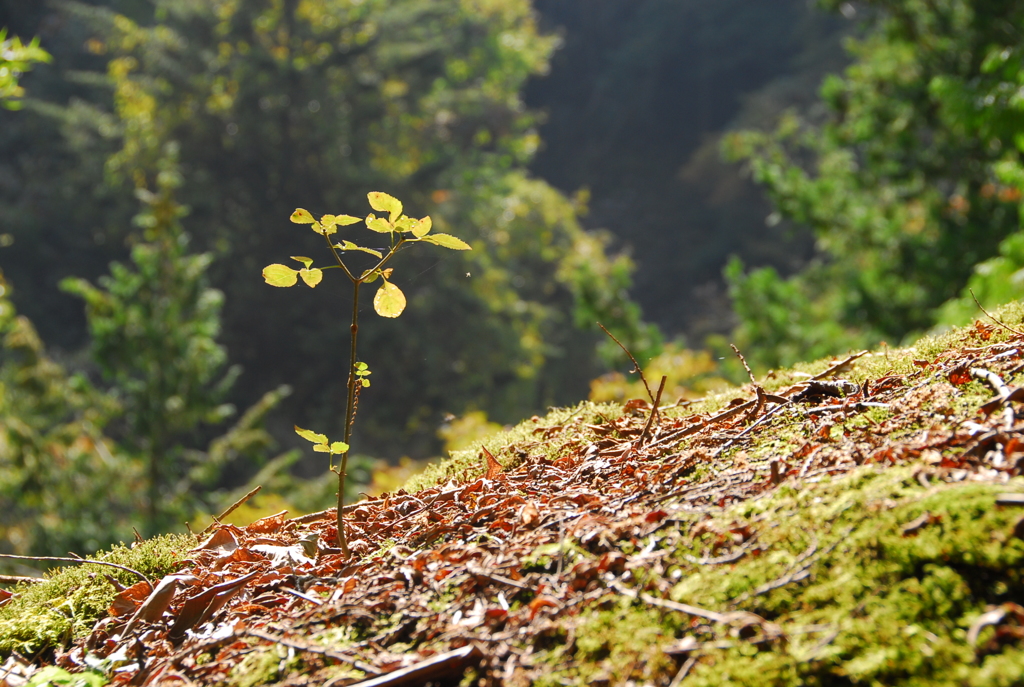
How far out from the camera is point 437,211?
15.4m

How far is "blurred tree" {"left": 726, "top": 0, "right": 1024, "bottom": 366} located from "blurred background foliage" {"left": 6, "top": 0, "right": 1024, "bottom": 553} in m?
0.05

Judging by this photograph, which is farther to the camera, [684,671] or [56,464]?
[56,464]

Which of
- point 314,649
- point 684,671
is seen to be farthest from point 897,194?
point 314,649

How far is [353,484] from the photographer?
11141 mm

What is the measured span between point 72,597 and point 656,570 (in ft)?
4.20

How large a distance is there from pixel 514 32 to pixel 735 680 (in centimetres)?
2194

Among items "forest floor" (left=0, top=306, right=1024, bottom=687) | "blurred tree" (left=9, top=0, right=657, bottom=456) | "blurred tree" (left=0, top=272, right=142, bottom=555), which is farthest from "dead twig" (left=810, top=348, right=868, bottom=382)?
"blurred tree" (left=9, top=0, right=657, bottom=456)

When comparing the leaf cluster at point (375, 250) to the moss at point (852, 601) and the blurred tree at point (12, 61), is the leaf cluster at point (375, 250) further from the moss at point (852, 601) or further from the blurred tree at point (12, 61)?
the blurred tree at point (12, 61)

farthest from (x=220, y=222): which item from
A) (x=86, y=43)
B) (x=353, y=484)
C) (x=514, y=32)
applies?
(x=514, y=32)

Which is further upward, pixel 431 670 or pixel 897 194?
pixel 897 194

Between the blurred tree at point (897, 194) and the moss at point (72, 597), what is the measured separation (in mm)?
7884

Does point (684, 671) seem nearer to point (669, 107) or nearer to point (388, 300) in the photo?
point (388, 300)

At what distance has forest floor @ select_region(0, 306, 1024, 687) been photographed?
3.14 ft

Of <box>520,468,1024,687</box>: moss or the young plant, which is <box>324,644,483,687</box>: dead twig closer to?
<box>520,468,1024,687</box>: moss
